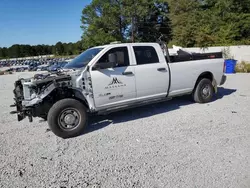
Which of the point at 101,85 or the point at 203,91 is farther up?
the point at 101,85

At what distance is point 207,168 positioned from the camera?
2.90 m

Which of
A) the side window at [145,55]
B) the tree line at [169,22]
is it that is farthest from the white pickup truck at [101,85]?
the tree line at [169,22]

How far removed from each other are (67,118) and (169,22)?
4043 centimetres

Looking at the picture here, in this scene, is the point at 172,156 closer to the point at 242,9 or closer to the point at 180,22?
the point at 242,9

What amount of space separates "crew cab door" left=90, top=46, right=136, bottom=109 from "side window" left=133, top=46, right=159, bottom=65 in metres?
0.27

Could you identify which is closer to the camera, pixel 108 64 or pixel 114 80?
pixel 108 64

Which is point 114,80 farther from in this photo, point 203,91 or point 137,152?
point 203,91

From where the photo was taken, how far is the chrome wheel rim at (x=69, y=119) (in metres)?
4.18

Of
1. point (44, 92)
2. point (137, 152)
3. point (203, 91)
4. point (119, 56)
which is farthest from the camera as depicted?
point (203, 91)

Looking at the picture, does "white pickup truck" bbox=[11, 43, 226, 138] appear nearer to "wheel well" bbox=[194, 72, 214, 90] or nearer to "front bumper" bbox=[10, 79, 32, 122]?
"front bumper" bbox=[10, 79, 32, 122]

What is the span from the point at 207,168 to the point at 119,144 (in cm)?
160

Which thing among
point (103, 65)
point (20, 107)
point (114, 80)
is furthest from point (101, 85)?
point (20, 107)

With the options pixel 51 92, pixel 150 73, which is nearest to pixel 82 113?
pixel 51 92

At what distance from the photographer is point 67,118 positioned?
13.9 ft
